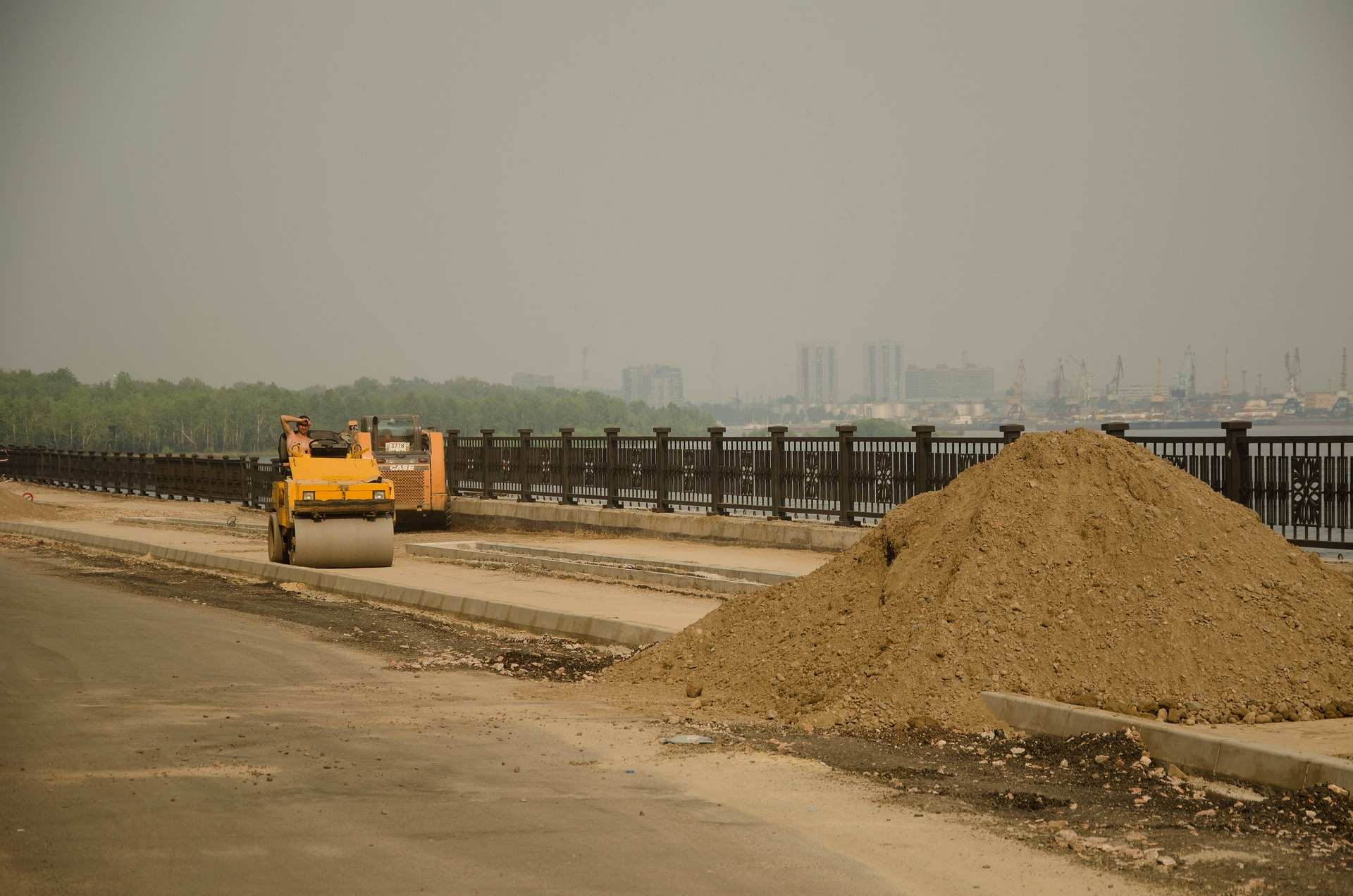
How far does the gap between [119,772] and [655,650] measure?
5.32 meters

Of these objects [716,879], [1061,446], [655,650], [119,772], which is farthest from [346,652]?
[716,879]

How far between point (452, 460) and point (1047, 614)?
2893 centimetres

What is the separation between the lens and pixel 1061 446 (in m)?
12.9

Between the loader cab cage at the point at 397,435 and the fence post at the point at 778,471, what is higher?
the loader cab cage at the point at 397,435

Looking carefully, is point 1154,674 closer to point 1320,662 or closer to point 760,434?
point 1320,662

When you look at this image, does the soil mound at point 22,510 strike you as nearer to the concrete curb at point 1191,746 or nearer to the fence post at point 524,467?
the fence post at point 524,467

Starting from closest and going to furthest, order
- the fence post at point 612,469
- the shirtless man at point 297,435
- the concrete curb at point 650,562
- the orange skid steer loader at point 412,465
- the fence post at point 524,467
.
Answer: the concrete curb at point 650,562 < the shirtless man at point 297,435 < the fence post at point 612,469 < the orange skid steer loader at point 412,465 < the fence post at point 524,467

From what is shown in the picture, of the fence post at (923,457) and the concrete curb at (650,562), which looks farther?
the fence post at (923,457)

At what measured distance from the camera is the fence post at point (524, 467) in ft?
114

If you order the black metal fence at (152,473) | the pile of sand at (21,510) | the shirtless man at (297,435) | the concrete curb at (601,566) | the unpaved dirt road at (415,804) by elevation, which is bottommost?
the unpaved dirt road at (415,804)

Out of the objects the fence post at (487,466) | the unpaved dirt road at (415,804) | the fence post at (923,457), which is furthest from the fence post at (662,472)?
the unpaved dirt road at (415,804)

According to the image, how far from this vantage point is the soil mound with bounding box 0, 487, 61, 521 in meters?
40.3

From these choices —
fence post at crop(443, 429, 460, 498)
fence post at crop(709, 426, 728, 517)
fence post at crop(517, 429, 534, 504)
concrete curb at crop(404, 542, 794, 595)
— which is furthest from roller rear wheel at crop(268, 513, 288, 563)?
fence post at crop(443, 429, 460, 498)

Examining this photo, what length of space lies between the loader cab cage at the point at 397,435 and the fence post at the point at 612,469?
5.17 meters
